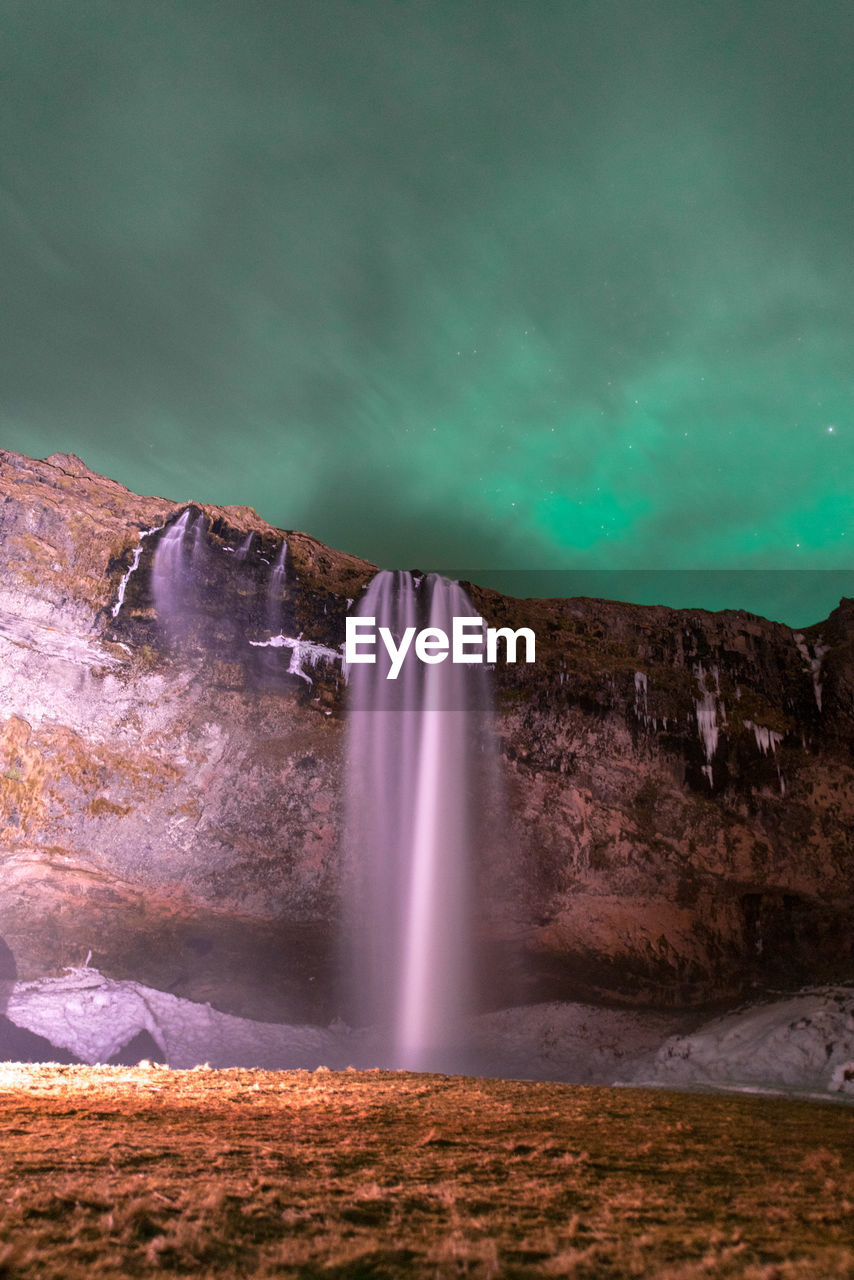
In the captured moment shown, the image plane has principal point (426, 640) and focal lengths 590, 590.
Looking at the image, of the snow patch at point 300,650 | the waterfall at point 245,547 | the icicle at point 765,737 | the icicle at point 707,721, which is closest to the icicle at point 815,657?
the icicle at point 765,737

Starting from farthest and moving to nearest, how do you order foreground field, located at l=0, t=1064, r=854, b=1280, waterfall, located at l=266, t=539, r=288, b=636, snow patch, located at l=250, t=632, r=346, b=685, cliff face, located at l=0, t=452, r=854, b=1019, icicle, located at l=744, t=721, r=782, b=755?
1. icicle, located at l=744, t=721, r=782, b=755
2. waterfall, located at l=266, t=539, r=288, b=636
3. snow patch, located at l=250, t=632, r=346, b=685
4. cliff face, located at l=0, t=452, r=854, b=1019
5. foreground field, located at l=0, t=1064, r=854, b=1280

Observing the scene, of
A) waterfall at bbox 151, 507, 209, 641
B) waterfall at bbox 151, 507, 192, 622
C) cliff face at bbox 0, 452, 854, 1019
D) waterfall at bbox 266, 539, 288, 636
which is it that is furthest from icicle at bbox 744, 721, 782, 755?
waterfall at bbox 151, 507, 192, 622

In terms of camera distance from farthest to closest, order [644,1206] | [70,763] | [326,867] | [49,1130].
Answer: [326,867]
[70,763]
[49,1130]
[644,1206]

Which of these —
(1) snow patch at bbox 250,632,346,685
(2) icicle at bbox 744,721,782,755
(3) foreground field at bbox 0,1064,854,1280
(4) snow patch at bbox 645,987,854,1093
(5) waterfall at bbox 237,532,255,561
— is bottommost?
(4) snow patch at bbox 645,987,854,1093

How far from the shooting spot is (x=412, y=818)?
26078mm

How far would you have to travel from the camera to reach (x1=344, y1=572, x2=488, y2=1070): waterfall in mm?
25500

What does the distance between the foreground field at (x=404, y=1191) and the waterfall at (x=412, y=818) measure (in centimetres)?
1679

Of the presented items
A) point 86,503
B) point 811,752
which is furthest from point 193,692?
point 811,752

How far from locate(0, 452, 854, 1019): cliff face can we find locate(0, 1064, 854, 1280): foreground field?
1558 cm

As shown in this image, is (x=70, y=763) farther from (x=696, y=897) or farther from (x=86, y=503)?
(x=696, y=897)

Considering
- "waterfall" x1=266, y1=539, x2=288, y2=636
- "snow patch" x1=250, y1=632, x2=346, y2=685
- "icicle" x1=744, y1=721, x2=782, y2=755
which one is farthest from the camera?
"icicle" x1=744, y1=721, x2=782, y2=755

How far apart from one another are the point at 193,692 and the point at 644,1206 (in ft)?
73.8

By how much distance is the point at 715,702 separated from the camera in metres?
26.7

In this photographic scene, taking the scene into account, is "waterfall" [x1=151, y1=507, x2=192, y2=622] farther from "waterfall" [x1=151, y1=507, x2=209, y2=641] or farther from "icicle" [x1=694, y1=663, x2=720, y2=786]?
"icicle" [x1=694, y1=663, x2=720, y2=786]
